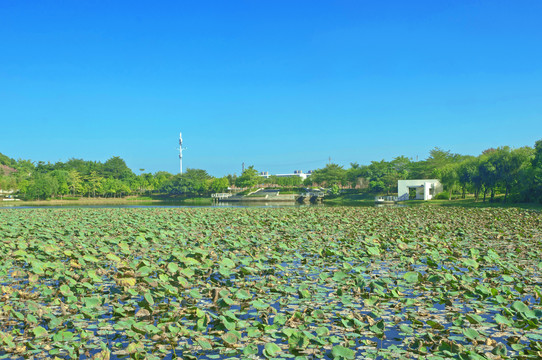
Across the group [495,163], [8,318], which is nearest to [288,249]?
[8,318]

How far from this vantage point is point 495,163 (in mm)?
37031

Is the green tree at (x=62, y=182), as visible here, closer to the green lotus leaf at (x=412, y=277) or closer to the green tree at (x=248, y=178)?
the green tree at (x=248, y=178)

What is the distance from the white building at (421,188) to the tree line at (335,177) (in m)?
1.62

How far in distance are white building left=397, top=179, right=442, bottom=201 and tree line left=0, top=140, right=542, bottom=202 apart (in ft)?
5.30

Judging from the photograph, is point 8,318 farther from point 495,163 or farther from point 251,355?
point 495,163

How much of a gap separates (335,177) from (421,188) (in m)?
28.2

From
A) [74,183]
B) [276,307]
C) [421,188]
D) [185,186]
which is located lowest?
[276,307]

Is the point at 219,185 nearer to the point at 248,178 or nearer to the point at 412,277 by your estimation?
the point at 248,178

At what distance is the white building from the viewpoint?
52.0 m

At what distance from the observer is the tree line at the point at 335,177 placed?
3631 cm

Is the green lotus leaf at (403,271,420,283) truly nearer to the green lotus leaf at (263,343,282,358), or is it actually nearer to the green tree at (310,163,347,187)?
the green lotus leaf at (263,343,282,358)

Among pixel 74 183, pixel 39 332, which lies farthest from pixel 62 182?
pixel 39 332

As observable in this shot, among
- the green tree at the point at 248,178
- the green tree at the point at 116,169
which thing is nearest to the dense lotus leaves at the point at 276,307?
the green tree at the point at 248,178

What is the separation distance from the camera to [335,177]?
81062 millimetres
